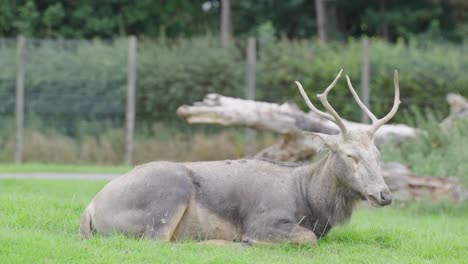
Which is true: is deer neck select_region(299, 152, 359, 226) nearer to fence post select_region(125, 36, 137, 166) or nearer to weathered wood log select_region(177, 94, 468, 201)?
weathered wood log select_region(177, 94, 468, 201)

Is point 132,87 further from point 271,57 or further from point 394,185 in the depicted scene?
point 394,185

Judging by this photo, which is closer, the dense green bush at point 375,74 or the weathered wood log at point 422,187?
the weathered wood log at point 422,187

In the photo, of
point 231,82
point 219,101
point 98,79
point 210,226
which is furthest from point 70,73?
point 210,226

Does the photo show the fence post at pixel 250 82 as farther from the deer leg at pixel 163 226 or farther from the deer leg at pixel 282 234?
the deer leg at pixel 163 226

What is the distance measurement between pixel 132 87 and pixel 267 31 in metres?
7.85

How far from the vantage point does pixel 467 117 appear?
1595 centimetres

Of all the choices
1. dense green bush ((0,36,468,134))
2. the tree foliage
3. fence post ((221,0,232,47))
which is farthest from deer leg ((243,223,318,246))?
fence post ((221,0,232,47))

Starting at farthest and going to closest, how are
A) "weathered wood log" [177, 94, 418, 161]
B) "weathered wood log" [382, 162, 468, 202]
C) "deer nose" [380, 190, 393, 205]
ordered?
"weathered wood log" [177, 94, 418, 161], "weathered wood log" [382, 162, 468, 202], "deer nose" [380, 190, 393, 205]

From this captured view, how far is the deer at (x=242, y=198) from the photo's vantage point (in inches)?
310

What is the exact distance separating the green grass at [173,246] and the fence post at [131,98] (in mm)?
8814

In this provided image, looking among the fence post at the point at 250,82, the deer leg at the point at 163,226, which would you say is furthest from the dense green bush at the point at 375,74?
the deer leg at the point at 163,226

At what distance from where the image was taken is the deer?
25.8 ft

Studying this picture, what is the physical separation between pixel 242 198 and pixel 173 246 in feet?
3.83

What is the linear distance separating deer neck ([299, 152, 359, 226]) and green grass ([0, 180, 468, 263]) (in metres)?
0.32
